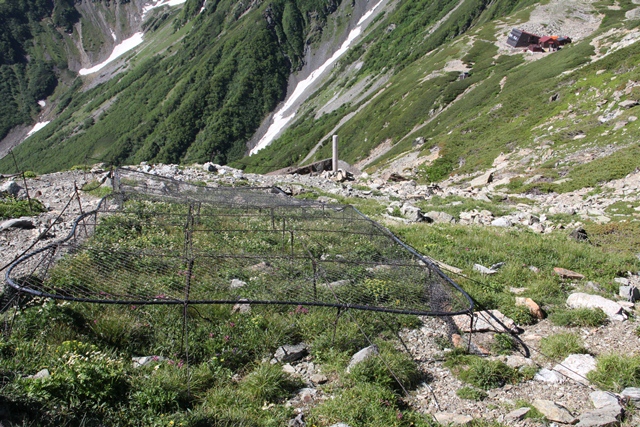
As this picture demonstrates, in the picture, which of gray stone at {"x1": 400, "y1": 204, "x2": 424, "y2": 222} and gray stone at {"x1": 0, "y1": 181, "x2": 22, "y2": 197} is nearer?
gray stone at {"x1": 400, "y1": 204, "x2": 424, "y2": 222}

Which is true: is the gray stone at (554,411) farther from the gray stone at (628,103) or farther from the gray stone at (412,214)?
the gray stone at (628,103)

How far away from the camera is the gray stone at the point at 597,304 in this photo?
323 inches

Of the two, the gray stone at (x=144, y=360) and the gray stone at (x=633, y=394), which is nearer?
the gray stone at (x=633, y=394)

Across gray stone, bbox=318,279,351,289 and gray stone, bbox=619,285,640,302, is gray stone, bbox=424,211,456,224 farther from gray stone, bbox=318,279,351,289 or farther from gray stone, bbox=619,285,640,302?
gray stone, bbox=318,279,351,289

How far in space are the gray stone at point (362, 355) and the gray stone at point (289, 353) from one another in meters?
0.91

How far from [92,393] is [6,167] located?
19597 centimetres

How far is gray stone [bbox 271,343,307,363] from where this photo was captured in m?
6.86

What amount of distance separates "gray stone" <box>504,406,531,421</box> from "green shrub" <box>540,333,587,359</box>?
6.32 ft

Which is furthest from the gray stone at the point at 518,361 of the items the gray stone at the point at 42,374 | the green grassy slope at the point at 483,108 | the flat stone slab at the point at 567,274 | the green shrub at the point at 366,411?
the green grassy slope at the point at 483,108

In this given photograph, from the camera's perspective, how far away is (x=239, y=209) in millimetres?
15852

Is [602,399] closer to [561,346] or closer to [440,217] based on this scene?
[561,346]

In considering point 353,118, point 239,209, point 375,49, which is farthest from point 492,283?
point 375,49

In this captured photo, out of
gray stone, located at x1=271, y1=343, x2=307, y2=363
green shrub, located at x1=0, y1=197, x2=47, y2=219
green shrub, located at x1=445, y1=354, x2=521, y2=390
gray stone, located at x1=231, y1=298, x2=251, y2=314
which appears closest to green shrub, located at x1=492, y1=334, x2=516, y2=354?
green shrub, located at x1=445, y1=354, x2=521, y2=390

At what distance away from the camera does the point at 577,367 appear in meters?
6.65
